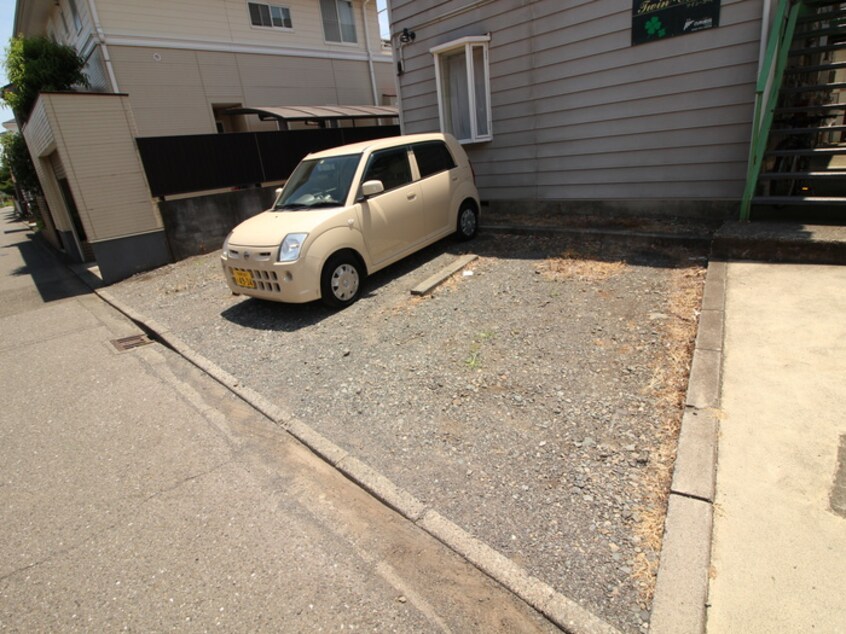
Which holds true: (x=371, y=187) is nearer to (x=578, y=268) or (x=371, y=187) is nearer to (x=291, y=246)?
(x=291, y=246)

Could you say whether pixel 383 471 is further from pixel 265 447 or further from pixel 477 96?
pixel 477 96

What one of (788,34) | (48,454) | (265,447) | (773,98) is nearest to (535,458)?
(265,447)

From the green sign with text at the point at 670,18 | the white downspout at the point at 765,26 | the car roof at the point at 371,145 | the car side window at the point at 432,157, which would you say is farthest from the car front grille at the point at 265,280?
the white downspout at the point at 765,26

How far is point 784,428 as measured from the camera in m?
2.73

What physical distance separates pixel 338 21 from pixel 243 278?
14.3 meters

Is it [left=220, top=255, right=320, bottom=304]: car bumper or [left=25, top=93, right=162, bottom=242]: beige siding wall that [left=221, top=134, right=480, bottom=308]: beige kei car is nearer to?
[left=220, top=255, right=320, bottom=304]: car bumper

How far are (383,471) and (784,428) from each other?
238 cm

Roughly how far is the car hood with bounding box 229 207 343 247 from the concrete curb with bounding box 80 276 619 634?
1847mm

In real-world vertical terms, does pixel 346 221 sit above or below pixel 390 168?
below

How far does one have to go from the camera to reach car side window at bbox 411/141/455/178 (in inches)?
262

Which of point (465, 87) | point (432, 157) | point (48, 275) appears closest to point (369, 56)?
point (465, 87)

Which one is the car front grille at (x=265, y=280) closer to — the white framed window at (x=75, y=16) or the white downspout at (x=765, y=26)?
the white downspout at (x=765, y=26)

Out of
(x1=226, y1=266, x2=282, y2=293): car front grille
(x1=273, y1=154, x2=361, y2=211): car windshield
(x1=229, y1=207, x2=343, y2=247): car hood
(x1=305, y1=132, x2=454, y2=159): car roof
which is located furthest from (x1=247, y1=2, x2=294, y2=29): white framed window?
(x1=226, y1=266, x2=282, y2=293): car front grille

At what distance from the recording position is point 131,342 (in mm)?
5980
